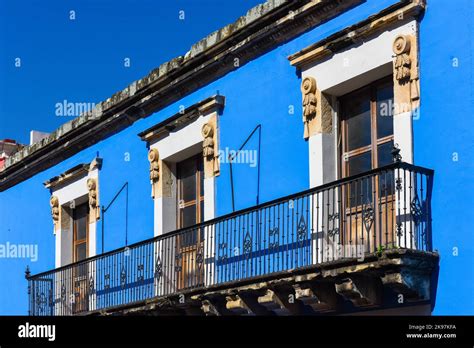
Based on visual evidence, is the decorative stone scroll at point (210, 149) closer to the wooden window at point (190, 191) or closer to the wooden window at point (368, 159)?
the wooden window at point (190, 191)

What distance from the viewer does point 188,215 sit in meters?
14.1

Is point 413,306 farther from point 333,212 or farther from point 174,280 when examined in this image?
point 174,280

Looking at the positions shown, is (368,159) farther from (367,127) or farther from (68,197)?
(68,197)

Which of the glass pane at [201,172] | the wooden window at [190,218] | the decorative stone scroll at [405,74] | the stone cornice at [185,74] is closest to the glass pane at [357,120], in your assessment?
the decorative stone scroll at [405,74]

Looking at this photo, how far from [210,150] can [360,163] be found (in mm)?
2534

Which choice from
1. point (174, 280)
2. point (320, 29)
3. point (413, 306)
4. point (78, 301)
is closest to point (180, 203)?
point (174, 280)

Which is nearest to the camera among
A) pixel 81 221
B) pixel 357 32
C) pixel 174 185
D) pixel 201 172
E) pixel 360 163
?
pixel 357 32

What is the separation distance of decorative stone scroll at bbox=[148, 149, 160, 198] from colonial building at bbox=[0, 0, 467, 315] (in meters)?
0.02

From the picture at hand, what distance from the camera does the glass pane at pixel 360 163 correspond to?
11000 millimetres

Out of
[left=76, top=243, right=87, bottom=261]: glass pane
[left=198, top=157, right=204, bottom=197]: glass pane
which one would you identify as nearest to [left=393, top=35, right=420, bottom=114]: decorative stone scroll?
[left=198, top=157, right=204, bottom=197]: glass pane

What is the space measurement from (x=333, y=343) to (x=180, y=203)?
5215 millimetres

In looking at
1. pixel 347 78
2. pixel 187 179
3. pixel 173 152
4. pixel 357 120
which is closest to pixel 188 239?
pixel 187 179

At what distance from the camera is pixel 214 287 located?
11.9 metres

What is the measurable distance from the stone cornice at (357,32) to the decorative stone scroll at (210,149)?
169 cm
